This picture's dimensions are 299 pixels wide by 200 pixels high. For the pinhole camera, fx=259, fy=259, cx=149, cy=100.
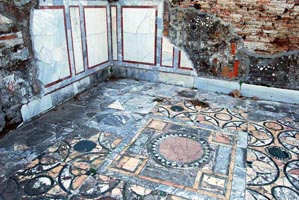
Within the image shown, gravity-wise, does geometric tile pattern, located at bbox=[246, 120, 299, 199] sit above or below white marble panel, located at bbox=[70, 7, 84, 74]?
below

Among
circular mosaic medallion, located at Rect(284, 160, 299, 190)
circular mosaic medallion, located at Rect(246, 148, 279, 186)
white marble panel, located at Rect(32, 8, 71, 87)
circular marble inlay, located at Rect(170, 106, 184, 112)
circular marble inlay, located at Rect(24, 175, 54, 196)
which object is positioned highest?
white marble panel, located at Rect(32, 8, 71, 87)

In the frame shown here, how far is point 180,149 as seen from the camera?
7.84ft

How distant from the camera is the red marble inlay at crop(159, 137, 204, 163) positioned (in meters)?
2.27

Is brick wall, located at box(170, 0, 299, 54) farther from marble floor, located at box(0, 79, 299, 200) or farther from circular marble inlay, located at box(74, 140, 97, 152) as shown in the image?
circular marble inlay, located at box(74, 140, 97, 152)

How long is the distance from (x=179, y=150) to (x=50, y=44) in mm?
1934

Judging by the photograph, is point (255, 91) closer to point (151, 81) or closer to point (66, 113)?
point (151, 81)

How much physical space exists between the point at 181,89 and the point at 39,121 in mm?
2066

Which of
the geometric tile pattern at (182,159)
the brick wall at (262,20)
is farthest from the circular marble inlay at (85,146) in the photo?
the brick wall at (262,20)

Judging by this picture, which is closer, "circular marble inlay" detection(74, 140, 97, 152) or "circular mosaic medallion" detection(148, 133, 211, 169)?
"circular mosaic medallion" detection(148, 133, 211, 169)

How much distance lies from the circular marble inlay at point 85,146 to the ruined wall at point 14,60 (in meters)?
0.79

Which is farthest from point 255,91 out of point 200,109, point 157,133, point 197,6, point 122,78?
point 122,78

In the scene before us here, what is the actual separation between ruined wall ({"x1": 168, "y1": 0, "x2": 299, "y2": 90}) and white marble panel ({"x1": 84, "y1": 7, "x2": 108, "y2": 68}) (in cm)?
98

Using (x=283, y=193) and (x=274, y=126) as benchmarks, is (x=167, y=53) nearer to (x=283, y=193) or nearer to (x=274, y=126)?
(x=274, y=126)

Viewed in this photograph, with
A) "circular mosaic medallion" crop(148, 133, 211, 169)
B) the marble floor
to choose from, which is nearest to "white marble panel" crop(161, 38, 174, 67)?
the marble floor
